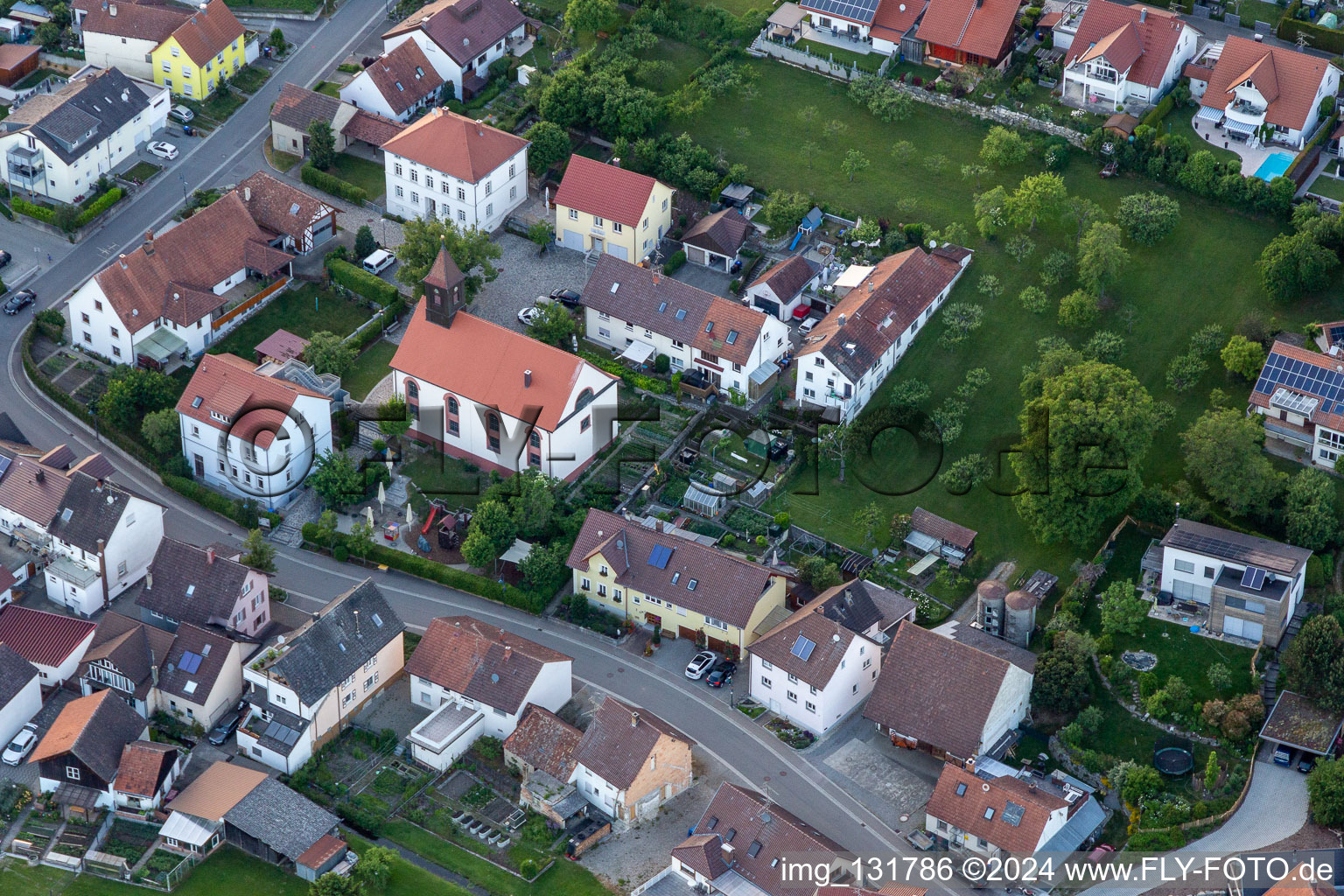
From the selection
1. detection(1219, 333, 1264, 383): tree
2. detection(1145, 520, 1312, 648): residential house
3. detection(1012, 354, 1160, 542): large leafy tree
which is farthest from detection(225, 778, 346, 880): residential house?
detection(1219, 333, 1264, 383): tree

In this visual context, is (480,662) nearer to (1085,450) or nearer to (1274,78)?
(1085,450)

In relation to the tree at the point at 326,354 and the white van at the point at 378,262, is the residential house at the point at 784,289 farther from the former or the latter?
the tree at the point at 326,354

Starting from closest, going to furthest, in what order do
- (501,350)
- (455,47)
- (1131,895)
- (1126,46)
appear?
1. (1131,895)
2. (501,350)
3. (1126,46)
4. (455,47)

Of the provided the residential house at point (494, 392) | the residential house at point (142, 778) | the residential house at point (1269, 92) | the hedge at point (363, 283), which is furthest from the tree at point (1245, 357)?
the residential house at point (142, 778)

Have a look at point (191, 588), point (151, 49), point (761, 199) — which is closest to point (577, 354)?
point (761, 199)

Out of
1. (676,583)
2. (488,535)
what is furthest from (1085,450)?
(488,535)

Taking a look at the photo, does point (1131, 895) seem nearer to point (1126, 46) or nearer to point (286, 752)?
point (286, 752)

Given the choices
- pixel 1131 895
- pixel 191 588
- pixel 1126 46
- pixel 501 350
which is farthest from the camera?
pixel 1126 46
